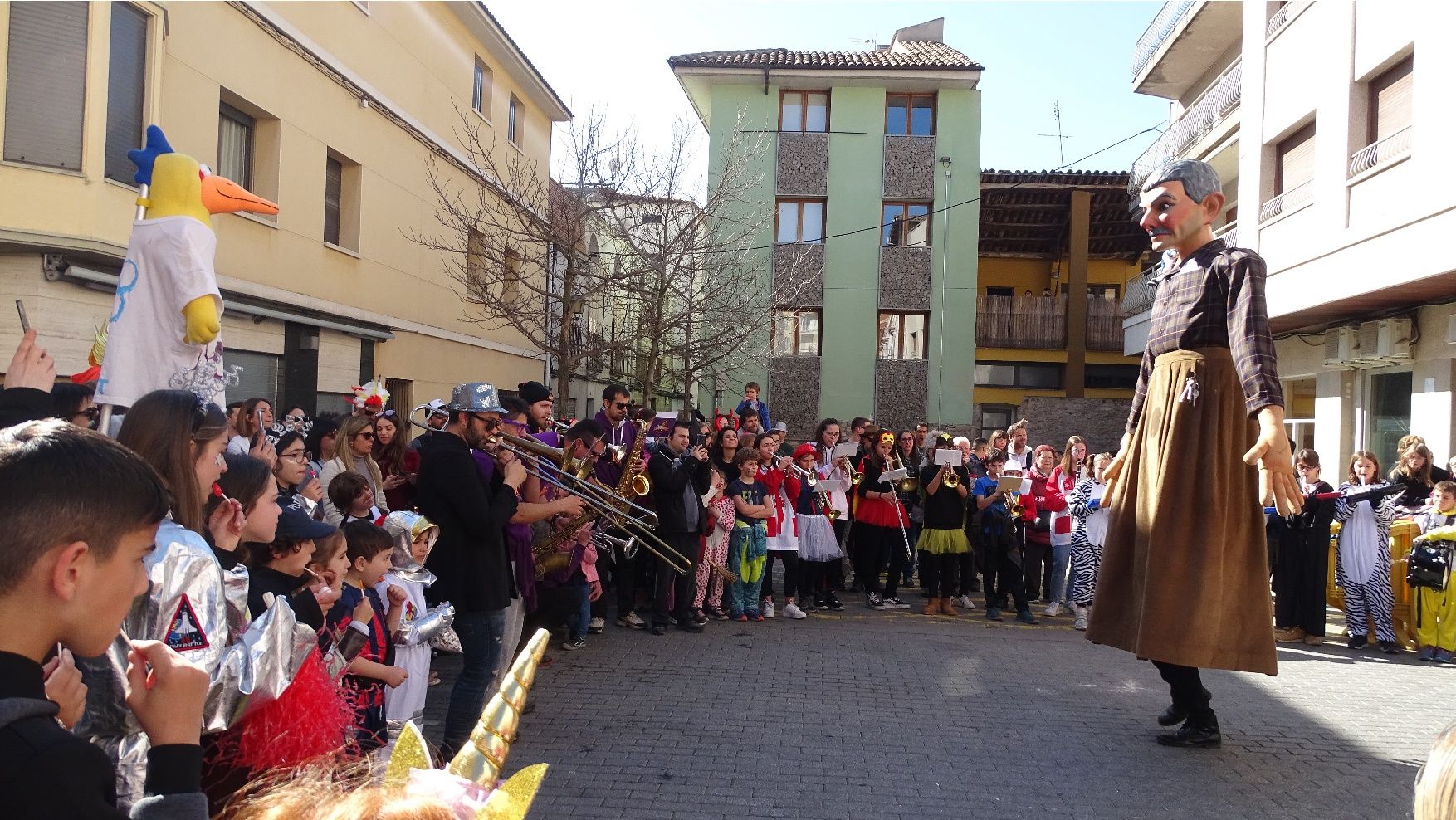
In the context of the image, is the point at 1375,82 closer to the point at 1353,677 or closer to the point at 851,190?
the point at 1353,677

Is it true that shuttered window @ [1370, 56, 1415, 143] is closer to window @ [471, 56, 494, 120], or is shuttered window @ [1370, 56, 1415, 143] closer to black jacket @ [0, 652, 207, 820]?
black jacket @ [0, 652, 207, 820]

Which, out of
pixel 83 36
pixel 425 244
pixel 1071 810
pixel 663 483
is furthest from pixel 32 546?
pixel 425 244

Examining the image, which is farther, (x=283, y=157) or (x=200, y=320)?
(x=283, y=157)

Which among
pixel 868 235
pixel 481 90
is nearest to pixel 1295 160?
pixel 868 235

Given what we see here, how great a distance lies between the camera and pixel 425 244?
16.1 m

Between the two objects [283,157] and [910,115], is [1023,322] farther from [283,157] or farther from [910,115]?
[283,157]

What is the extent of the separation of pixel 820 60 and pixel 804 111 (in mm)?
1333

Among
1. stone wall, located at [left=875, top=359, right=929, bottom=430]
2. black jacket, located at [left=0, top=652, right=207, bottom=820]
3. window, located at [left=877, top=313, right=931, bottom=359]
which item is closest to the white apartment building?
window, located at [left=877, top=313, right=931, bottom=359]

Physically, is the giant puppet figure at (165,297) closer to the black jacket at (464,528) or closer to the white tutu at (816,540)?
the black jacket at (464,528)

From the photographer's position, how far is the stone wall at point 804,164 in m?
26.3

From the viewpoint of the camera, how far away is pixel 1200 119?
792 inches

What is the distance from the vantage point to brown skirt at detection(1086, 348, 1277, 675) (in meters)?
4.82

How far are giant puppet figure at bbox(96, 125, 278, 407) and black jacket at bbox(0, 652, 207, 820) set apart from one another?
2679 millimetres

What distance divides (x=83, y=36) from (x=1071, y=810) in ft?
34.3
